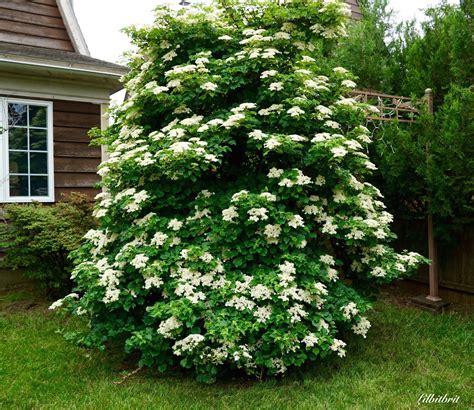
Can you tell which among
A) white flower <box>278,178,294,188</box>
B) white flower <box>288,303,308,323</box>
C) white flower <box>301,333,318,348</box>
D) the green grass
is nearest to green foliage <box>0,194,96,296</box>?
the green grass

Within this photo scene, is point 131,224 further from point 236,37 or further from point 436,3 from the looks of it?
point 436,3

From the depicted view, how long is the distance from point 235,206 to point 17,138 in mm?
3944

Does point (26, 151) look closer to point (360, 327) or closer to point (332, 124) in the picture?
point (332, 124)

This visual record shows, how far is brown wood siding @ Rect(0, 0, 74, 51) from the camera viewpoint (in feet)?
20.7

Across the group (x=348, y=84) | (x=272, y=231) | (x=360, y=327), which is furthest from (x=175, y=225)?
(x=348, y=84)

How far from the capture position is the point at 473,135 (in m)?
4.47

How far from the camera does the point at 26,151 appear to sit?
5.97 m

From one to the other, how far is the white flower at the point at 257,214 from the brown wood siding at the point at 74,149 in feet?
11.6

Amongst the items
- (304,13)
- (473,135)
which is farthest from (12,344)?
(473,135)

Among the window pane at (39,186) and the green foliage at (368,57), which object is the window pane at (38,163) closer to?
the window pane at (39,186)

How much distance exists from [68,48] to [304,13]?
4.33 meters

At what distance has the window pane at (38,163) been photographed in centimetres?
603

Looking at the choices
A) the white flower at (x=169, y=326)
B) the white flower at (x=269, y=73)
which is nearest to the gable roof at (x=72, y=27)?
the white flower at (x=269, y=73)

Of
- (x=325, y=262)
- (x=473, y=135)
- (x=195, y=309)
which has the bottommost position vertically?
(x=195, y=309)
